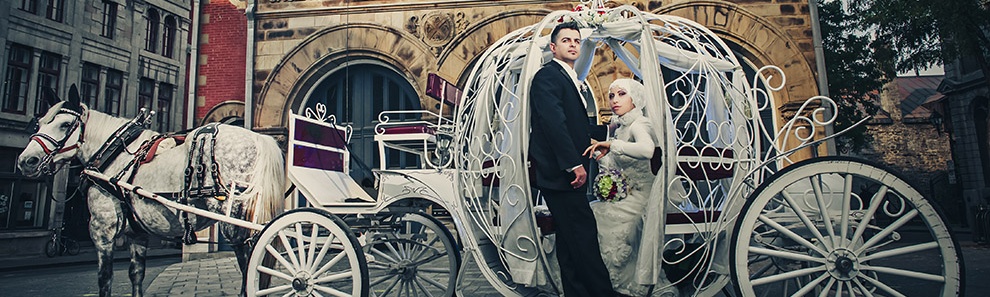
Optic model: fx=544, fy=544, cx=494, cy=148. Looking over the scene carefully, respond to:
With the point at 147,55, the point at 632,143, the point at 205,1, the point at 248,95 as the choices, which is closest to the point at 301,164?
the point at 632,143

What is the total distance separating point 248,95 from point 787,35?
9.34m

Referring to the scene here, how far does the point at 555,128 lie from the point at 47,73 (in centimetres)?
1568

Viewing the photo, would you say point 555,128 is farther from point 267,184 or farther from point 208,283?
point 208,283

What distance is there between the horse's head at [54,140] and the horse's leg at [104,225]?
37 centimetres

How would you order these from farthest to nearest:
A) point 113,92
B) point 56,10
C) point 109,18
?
point 113,92
point 109,18
point 56,10

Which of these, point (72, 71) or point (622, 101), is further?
point (72, 71)

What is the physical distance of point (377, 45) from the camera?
967cm

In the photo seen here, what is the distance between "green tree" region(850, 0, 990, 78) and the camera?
902 centimetres

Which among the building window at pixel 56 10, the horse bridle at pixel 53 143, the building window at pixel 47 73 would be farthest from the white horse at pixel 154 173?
the building window at pixel 56 10

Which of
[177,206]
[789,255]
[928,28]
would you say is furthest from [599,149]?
[928,28]

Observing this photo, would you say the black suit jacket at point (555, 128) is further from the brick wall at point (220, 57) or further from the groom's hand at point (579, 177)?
the brick wall at point (220, 57)

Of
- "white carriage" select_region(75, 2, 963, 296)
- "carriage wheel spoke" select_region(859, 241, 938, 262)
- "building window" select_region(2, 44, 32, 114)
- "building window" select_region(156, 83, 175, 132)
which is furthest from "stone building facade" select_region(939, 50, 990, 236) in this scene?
"building window" select_region(2, 44, 32, 114)

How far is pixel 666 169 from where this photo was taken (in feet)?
9.06

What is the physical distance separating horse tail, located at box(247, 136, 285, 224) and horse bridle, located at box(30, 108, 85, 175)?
137cm
